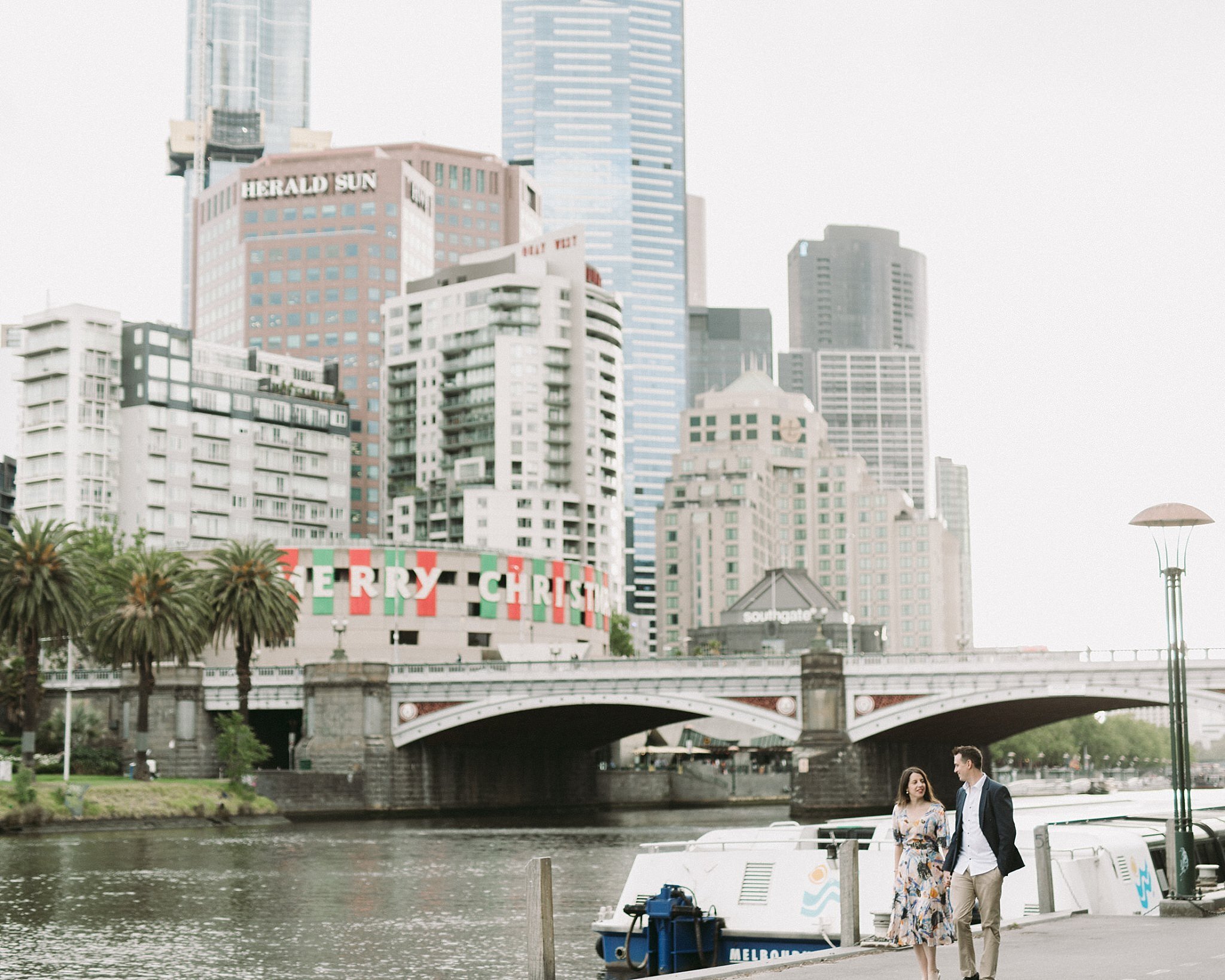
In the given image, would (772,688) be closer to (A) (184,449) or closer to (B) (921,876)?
(B) (921,876)

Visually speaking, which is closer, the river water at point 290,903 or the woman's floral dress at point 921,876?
the woman's floral dress at point 921,876

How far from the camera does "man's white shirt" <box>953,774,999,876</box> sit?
2114cm

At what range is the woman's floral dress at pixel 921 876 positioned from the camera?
68.9 feet

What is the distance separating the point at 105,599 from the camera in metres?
108

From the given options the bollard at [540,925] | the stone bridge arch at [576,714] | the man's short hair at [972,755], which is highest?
the stone bridge arch at [576,714]

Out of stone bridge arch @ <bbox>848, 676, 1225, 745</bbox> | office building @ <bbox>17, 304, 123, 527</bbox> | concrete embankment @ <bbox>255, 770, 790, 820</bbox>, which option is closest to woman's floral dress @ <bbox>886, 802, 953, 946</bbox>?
stone bridge arch @ <bbox>848, 676, 1225, 745</bbox>

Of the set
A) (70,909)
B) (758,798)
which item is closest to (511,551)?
(758,798)

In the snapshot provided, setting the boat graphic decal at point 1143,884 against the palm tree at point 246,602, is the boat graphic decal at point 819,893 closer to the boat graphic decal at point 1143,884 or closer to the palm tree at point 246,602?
the boat graphic decal at point 1143,884

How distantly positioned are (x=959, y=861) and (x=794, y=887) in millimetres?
10530

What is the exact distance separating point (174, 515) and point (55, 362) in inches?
798

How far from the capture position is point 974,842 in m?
21.2

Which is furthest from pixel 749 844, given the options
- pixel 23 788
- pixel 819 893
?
pixel 23 788

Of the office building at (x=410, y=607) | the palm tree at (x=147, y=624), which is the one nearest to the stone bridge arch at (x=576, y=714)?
the office building at (x=410, y=607)

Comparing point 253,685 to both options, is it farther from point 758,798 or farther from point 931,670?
point 758,798
